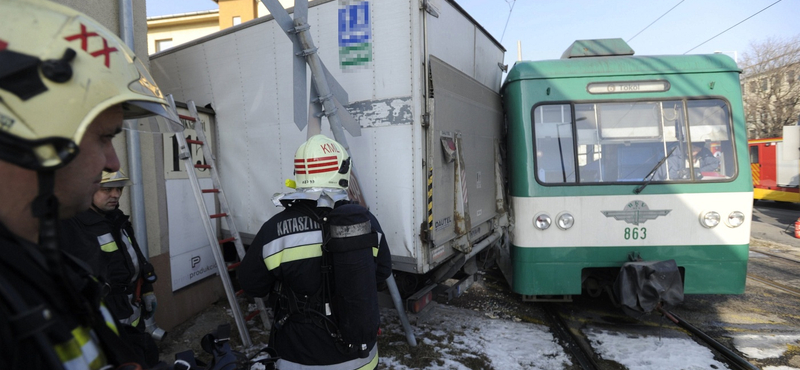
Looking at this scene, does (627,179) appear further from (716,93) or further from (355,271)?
(355,271)

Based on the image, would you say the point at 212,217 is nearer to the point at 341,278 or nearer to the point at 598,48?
the point at 341,278

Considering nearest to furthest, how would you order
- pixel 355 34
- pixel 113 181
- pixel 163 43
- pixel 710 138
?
1. pixel 113 181
2. pixel 355 34
3. pixel 710 138
4. pixel 163 43

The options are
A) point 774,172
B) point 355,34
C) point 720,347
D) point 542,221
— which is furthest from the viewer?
point 774,172

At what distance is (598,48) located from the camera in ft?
17.0

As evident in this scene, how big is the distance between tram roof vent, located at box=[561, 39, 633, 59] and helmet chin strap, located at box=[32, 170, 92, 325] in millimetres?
5475

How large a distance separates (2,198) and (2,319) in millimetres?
245

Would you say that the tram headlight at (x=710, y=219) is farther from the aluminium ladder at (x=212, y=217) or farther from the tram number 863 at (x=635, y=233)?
the aluminium ladder at (x=212, y=217)

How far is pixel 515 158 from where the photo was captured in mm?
4648

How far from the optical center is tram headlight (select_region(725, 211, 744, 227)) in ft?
13.8

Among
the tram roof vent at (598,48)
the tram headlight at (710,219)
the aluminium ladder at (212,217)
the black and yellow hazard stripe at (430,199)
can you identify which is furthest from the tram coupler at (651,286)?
the aluminium ladder at (212,217)

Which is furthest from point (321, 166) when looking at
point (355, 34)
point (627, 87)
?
point (627, 87)

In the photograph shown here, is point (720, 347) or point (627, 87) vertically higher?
point (627, 87)

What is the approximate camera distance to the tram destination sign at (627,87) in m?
4.39

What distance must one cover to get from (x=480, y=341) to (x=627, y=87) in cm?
322
